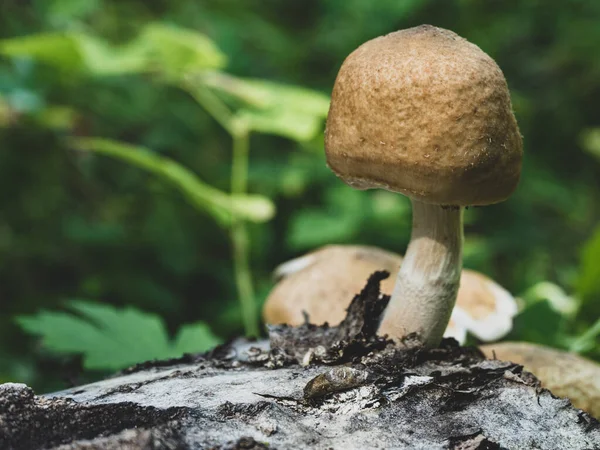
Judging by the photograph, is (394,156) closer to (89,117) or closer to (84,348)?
(84,348)

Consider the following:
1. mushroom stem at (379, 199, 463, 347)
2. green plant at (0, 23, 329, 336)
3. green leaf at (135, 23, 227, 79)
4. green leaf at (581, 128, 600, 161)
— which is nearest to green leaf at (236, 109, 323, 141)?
green plant at (0, 23, 329, 336)

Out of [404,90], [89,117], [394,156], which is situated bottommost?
[394,156]

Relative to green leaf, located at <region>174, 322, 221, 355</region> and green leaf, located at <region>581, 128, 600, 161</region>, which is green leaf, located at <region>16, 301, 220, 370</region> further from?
green leaf, located at <region>581, 128, 600, 161</region>

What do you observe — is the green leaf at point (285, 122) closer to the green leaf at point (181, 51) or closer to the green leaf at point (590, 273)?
the green leaf at point (181, 51)

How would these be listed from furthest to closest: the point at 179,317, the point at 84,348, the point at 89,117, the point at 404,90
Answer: the point at 89,117, the point at 179,317, the point at 84,348, the point at 404,90

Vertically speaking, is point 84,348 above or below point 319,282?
below

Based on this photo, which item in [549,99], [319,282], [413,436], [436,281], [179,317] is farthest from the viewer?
[549,99]

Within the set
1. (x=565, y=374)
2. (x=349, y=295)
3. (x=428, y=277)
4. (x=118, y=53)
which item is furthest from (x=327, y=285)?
(x=118, y=53)

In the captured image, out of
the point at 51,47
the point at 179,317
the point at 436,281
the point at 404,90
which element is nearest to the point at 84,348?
the point at 436,281
